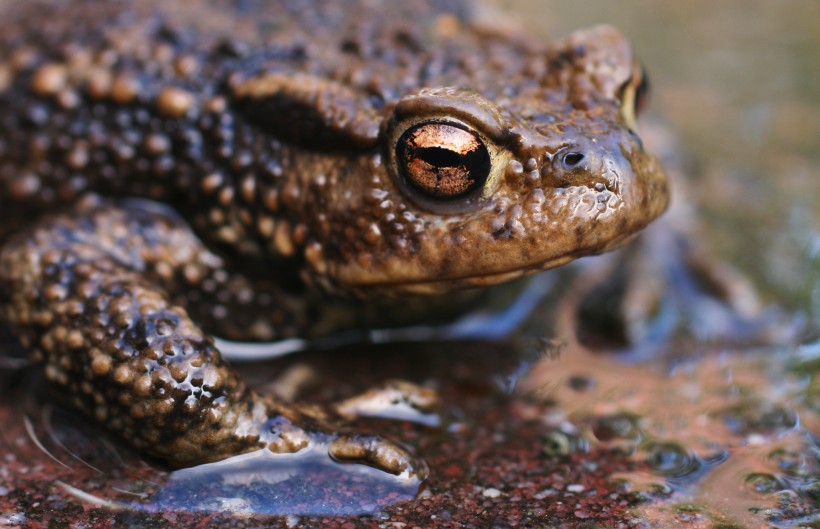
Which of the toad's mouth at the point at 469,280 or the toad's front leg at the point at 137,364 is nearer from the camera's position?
the toad's front leg at the point at 137,364

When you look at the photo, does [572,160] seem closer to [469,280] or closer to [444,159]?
[444,159]

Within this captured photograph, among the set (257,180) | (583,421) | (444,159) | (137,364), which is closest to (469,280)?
(444,159)

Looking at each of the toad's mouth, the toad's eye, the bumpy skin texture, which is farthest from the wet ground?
the toad's eye

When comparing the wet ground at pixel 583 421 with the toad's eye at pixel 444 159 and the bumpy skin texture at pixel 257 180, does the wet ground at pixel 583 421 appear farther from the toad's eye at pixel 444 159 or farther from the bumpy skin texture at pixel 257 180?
the toad's eye at pixel 444 159

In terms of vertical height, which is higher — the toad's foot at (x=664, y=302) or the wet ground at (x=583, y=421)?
the toad's foot at (x=664, y=302)

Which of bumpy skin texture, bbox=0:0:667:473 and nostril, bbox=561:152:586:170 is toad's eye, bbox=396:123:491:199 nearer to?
bumpy skin texture, bbox=0:0:667:473

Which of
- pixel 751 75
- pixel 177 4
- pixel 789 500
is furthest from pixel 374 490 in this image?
pixel 751 75

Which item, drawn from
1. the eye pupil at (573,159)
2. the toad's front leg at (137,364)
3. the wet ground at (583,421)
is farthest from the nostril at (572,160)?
the toad's front leg at (137,364)

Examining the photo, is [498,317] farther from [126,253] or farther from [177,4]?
[177,4]
